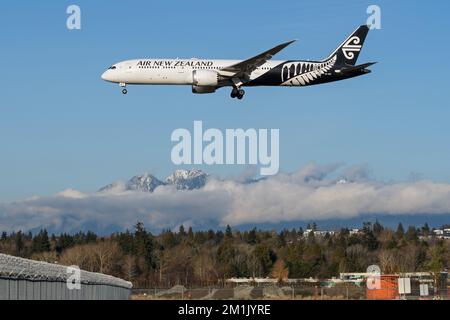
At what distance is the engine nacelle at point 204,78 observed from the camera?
71.8m

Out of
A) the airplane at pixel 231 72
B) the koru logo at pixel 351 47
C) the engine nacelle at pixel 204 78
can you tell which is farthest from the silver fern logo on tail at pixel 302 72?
the koru logo at pixel 351 47

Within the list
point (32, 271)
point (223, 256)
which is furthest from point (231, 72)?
point (223, 256)

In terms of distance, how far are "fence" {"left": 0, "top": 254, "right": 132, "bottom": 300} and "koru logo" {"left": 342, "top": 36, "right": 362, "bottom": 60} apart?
39.3 m

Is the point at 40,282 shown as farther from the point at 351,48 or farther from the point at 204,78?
the point at 351,48

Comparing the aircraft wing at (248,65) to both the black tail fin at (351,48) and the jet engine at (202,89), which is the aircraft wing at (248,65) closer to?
the jet engine at (202,89)

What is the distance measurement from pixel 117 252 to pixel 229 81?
2186 inches

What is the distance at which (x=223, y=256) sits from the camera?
120 m

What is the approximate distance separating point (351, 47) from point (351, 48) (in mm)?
167

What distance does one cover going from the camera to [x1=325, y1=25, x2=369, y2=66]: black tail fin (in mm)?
85375

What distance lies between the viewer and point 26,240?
6471 inches

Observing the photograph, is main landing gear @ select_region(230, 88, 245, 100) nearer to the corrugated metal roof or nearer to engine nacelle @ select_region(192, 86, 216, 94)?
engine nacelle @ select_region(192, 86, 216, 94)

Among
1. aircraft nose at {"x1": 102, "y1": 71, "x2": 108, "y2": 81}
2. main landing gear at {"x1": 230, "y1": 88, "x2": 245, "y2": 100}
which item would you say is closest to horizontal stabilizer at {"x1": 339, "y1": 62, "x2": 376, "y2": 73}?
main landing gear at {"x1": 230, "y1": 88, "x2": 245, "y2": 100}
